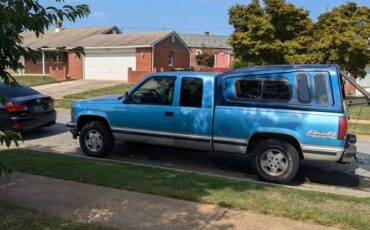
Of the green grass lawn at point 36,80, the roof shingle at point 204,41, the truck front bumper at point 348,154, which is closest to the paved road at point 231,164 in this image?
the truck front bumper at point 348,154

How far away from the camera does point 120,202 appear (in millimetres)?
5500

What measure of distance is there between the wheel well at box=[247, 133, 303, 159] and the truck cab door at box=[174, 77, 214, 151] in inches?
28.5

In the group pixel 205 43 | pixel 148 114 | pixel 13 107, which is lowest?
pixel 13 107

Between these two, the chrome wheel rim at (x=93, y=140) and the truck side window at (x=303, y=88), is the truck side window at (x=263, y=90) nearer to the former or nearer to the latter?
the truck side window at (x=303, y=88)

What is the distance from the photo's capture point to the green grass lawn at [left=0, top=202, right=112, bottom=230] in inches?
179

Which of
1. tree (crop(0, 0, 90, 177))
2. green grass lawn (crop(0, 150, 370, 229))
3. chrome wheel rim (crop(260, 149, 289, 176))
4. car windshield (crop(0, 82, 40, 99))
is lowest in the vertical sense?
green grass lawn (crop(0, 150, 370, 229))

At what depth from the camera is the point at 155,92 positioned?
28.3 ft

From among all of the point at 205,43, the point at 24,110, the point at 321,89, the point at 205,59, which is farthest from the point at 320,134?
the point at 205,43

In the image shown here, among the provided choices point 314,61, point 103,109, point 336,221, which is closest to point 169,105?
point 103,109

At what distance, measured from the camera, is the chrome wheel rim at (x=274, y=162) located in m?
7.43

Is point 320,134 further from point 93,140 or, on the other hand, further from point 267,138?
point 93,140

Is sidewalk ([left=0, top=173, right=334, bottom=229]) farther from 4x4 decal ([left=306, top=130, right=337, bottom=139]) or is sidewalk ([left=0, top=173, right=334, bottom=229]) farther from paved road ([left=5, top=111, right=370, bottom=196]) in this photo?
paved road ([left=5, top=111, right=370, bottom=196])

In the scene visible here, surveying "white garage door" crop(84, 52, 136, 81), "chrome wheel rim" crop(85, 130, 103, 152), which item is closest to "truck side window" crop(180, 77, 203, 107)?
"chrome wheel rim" crop(85, 130, 103, 152)

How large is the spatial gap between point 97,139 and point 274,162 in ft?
11.9
